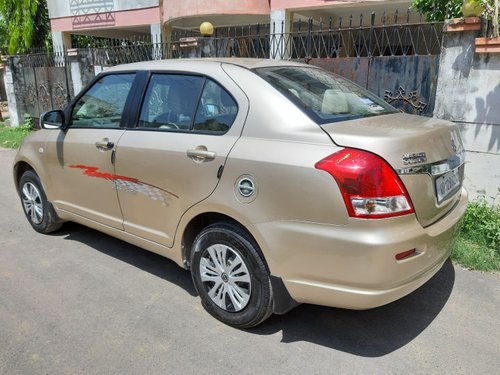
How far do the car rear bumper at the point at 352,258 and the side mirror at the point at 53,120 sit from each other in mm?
2457

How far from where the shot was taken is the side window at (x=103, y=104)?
145 inches

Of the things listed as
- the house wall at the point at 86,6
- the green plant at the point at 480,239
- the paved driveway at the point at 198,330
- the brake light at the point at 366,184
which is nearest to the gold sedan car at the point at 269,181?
the brake light at the point at 366,184

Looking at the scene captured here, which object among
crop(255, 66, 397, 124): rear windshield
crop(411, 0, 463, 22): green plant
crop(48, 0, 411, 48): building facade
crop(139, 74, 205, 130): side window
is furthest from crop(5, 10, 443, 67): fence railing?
crop(139, 74, 205, 130): side window

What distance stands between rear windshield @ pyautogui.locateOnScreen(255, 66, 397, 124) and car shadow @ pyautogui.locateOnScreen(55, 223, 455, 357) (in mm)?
1401

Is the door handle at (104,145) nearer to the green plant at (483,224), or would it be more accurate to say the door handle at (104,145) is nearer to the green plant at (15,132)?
the green plant at (483,224)

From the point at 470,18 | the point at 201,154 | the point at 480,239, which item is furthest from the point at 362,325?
the point at 470,18

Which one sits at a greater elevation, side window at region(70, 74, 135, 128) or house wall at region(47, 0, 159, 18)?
house wall at region(47, 0, 159, 18)

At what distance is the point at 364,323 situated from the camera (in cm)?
308

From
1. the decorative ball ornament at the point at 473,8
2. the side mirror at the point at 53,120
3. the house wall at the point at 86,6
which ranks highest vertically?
the house wall at the point at 86,6

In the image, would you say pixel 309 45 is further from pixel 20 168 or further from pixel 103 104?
pixel 20 168

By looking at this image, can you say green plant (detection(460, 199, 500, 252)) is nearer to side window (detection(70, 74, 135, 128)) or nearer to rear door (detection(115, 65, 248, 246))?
rear door (detection(115, 65, 248, 246))

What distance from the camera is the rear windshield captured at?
110 inches

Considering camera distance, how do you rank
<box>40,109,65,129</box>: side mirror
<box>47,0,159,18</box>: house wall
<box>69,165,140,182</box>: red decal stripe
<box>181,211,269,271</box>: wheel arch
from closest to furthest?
<box>181,211,269,271</box>: wheel arch < <box>69,165,140,182</box>: red decal stripe < <box>40,109,65,129</box>: side mirror < <box>47,0,159,18</box>: house wall

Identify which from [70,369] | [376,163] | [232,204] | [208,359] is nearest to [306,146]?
[376,163]
